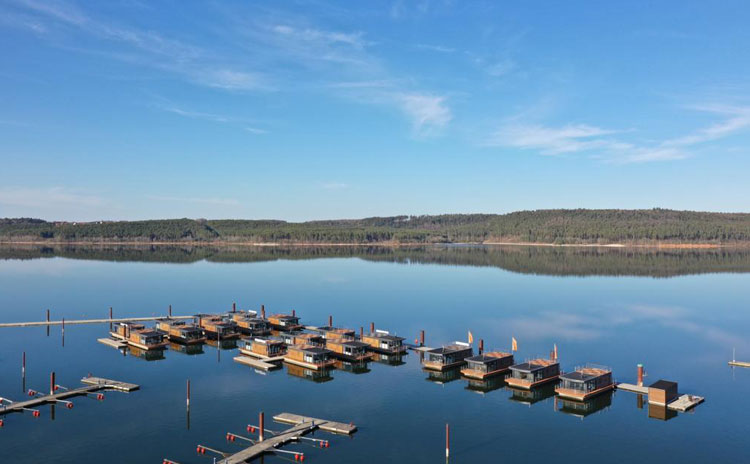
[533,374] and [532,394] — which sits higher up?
[533,374]

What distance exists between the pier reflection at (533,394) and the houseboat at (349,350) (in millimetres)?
21517

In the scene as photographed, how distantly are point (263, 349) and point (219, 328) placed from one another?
1681 centimetres

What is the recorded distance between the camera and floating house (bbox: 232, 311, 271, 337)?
92.1 meters

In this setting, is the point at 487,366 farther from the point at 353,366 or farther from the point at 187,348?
the point at 187,348

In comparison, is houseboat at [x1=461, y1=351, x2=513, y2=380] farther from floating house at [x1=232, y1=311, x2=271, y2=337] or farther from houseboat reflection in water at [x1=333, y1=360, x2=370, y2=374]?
floating house at [x1=232, y1=311, x2=271, y2=337]

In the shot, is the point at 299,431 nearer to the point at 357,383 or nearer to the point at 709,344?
the point at 357,383

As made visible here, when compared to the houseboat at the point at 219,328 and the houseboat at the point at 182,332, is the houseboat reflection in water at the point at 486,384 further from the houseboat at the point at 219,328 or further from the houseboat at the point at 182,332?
the houseboat at the point at 182,332

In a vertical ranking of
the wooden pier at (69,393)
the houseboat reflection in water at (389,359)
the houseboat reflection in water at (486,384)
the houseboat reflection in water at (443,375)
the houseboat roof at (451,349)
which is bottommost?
the houseboat reflection in water at (486,384)

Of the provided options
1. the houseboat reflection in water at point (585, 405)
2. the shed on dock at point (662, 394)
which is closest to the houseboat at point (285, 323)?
the houseboat reflection in water at point (585, 405)

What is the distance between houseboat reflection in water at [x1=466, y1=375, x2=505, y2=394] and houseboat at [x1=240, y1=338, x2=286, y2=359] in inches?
1068

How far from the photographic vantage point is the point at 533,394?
61438mm

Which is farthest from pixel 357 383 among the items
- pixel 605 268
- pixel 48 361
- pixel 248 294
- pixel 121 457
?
pixel 605 268

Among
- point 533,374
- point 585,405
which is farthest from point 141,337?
point 585,405

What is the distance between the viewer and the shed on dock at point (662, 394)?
56.0 metres
